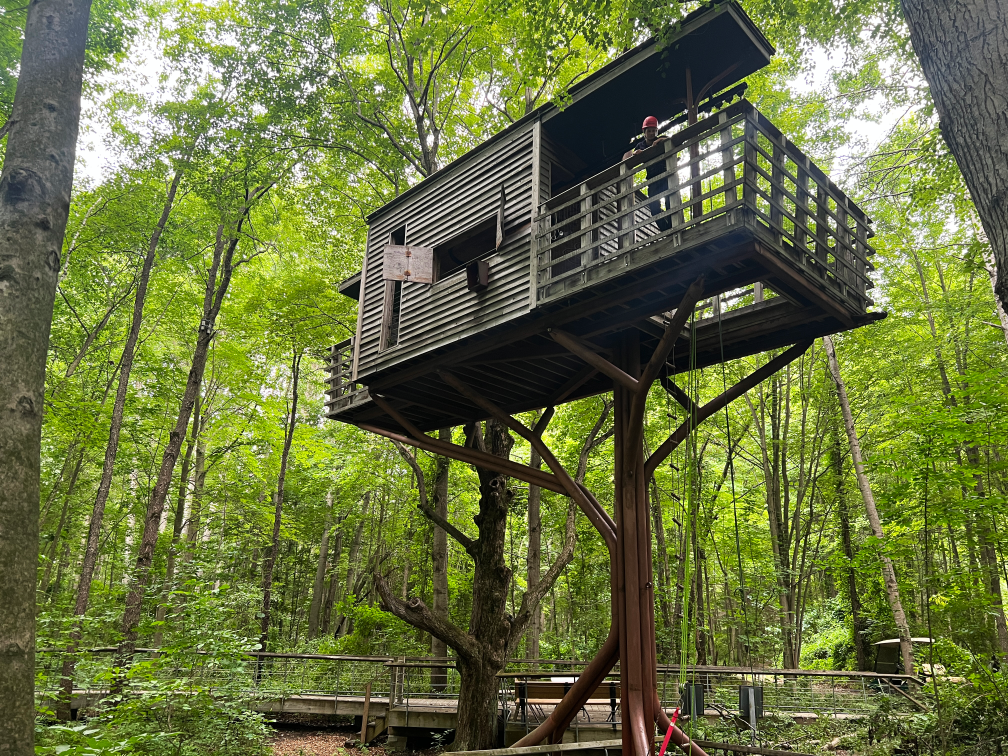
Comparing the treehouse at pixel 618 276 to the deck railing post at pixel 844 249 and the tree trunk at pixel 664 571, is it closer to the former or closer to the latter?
the deck railing post at pixel 844 249

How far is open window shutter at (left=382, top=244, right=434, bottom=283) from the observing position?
9.11 m

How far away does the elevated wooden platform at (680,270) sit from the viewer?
18.2 feet

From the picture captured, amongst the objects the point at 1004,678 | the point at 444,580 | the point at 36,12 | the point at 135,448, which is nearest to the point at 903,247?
the point at 1004,678

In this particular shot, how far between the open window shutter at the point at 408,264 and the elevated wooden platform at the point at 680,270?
1353mm

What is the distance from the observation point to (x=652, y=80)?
775 cm

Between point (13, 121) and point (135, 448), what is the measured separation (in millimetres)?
20936

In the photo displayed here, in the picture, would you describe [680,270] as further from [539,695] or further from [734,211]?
[539,695]

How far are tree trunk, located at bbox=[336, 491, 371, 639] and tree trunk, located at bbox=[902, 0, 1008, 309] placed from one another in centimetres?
2296

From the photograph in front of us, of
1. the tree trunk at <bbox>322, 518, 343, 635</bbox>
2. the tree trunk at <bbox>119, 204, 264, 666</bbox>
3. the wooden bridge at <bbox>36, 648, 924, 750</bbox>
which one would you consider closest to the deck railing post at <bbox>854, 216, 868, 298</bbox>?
the wooden bridge at <bbox>36, 648, 924, 750</bbox>

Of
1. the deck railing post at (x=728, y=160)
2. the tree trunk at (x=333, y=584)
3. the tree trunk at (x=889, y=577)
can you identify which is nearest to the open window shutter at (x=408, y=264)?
the deck railing post at (x=728, y=160)

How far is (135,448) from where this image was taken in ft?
71.3

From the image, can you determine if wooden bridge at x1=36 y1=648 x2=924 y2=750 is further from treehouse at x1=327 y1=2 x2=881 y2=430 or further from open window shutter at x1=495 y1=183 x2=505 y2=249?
open window shutter at x1=495 y1=183 x2=505 y2=249

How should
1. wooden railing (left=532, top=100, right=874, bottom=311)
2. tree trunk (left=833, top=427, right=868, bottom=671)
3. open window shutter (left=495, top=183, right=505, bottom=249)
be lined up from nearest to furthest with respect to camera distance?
1. wooden railing (left=532, top=100, right=874, bottom=311)
2. open window shutter (left=495, top=183, right=505, bottom=249)
3. tree trunk (left=833, top=427, right=868, bottom=671)

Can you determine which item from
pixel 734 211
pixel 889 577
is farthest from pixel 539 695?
pixel 734 211
